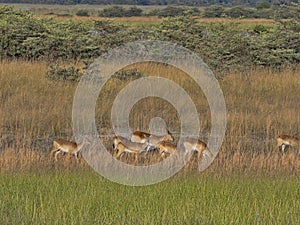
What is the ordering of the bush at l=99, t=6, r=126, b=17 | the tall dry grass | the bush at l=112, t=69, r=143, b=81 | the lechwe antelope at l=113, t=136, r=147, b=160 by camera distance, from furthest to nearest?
the bush at l=99, t=6, r=126, b=17, the bush at l=112, t=69, r=143, b=81, the lechwe antelope at l=113, t=136, r=147, b=160, the tall dry grass

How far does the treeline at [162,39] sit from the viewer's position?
692 inches

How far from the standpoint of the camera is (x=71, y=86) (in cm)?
1418

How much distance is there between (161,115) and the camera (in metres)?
12.2

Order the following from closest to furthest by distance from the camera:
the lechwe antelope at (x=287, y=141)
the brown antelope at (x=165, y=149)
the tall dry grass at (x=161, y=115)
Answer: the tall dry grass at (x=161, y=115)
the brown antelope at (x=165, y=149)
the lechwe antelope at (x=287, y=141)

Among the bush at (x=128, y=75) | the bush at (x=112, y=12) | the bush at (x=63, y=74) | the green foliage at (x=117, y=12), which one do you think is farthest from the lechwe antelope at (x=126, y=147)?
the green foliage at (x=117, y=12)

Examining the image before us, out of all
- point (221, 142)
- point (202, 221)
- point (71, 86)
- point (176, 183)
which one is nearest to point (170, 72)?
point (71, 86)

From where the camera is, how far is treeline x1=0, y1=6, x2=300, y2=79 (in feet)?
57.7

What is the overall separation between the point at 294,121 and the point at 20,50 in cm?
828

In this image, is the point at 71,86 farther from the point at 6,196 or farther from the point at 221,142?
the point at 6,196

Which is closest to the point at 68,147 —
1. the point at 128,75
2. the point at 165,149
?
the point at 165,149

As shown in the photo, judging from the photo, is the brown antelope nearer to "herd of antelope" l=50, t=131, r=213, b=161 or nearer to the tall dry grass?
"herd of antelope" l=50, t=131, r=213, b=161

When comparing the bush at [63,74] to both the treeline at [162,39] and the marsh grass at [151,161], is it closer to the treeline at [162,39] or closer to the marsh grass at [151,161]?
the marsh grass at [151,161]

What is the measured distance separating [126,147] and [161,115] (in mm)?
2940

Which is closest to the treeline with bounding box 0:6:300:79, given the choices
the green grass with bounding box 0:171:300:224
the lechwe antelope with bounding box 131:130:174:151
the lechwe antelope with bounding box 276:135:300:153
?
the lechwe antelope with bounding box 276:135:300:153
